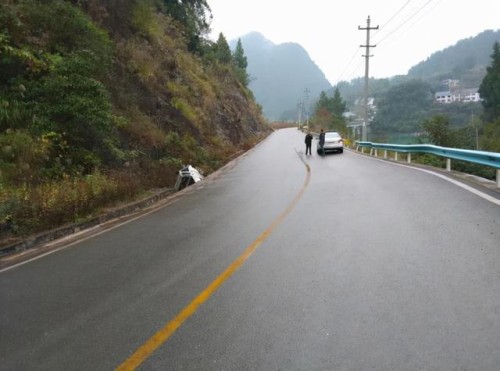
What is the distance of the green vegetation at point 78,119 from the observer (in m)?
9.97

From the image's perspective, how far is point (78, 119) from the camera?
1229cm

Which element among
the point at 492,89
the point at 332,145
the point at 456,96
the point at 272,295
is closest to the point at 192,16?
→ the point at 332,145

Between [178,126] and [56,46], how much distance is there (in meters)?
8.38

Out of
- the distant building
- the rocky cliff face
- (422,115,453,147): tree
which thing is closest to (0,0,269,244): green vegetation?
the rocky cliff face

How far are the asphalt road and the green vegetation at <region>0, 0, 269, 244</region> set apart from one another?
176cm

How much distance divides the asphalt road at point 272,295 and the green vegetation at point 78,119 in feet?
5.78

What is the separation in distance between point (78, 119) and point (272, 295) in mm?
9369

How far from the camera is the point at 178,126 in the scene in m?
21.7

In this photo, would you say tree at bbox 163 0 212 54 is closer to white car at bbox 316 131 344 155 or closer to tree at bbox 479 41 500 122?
white car at bbox 316 131 344 155

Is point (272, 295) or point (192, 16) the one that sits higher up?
point (192, 16)

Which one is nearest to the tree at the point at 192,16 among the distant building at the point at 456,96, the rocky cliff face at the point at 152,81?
the rocky cliff face at the point at 152,81

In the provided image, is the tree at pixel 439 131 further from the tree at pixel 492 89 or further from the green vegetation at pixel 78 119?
the tree at pixel 492 89

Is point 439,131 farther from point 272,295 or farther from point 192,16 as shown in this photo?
point 272,295

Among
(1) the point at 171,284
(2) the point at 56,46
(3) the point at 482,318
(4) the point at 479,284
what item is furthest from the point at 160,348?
(2) the point at 56,46
